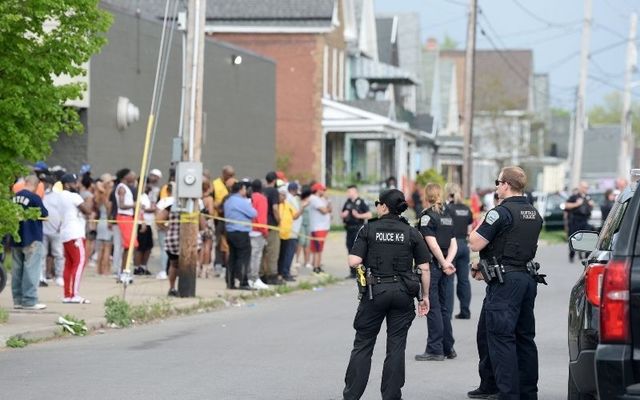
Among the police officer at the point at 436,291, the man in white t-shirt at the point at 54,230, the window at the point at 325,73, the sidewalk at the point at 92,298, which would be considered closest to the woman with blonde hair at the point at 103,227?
the sidewalk at the point at 92,298

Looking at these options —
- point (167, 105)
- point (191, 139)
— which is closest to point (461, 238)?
point (191, 139)

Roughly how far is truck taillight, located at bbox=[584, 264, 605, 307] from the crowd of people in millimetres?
11540

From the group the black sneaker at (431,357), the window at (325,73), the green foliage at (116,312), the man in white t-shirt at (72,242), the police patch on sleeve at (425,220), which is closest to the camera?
the police patch on sleeve at (425,220)

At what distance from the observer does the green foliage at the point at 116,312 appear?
17.0 metres

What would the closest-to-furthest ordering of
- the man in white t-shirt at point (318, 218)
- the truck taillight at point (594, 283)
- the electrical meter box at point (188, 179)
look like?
1. the truck taillight at point (594, 283)
2. the electrical meter box at point (188, 179)
3. the man in white t-shirt at point (318, 218)

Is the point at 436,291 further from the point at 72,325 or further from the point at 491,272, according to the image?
the point at 72,325

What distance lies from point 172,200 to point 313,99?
25636 mm

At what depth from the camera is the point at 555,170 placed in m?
103

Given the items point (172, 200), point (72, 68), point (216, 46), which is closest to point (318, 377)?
point (72, 68)

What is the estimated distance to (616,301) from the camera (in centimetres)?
747

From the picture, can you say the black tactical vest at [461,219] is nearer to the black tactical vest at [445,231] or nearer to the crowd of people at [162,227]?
the black tactical vest at [445,231]

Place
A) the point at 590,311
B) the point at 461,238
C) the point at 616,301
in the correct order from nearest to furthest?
1. the point at 616,301
2. the point at 590,311
3. the point at 461,238

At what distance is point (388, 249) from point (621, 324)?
11.1 feet

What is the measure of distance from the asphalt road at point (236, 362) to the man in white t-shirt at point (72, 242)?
1582 mm
